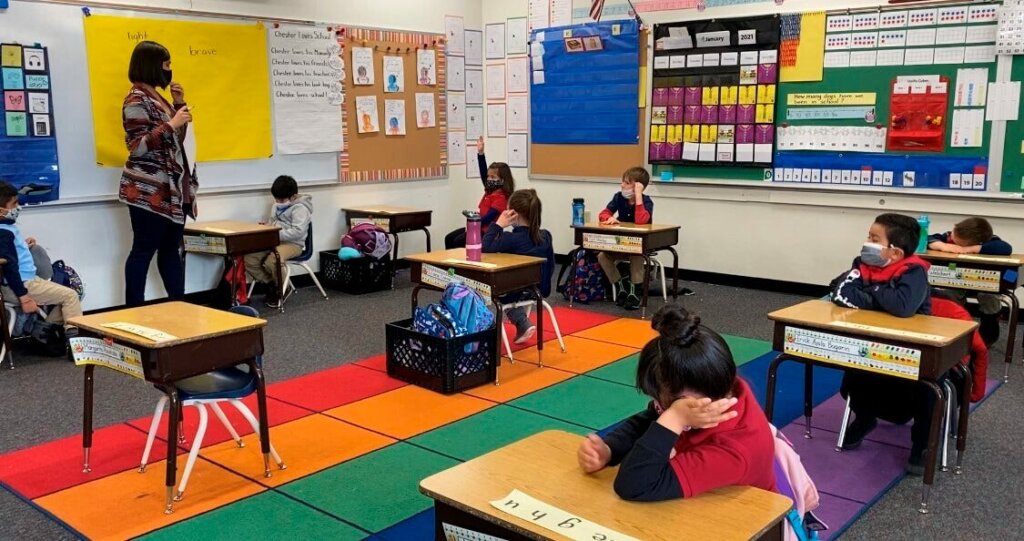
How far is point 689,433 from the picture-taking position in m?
1.72

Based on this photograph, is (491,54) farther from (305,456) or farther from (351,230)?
(305,456)

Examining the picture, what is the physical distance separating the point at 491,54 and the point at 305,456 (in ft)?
19.1

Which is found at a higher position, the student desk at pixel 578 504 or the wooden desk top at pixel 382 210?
the wooden desk top at pixel 382 210

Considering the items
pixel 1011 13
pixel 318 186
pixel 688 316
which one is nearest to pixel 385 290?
pixel 318 186

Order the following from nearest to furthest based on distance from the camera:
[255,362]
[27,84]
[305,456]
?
[255,362], [305,456], [27,84]

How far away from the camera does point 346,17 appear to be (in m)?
7.18

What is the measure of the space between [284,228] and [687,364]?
17.4ft

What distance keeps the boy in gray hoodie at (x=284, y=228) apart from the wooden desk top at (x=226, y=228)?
0.22 m

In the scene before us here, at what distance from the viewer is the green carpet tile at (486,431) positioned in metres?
3.51

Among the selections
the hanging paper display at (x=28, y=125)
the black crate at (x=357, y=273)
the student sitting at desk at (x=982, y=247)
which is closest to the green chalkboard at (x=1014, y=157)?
the student sitting at desk at (x=982, y=247)

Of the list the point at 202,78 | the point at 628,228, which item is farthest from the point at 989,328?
the point at 202,78

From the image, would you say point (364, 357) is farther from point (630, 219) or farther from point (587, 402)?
point (630, 219)

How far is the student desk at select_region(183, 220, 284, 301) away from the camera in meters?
5.82

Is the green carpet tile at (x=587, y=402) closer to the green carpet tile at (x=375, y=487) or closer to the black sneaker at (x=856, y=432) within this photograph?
the green carpet tile at (x=375, y=487)
